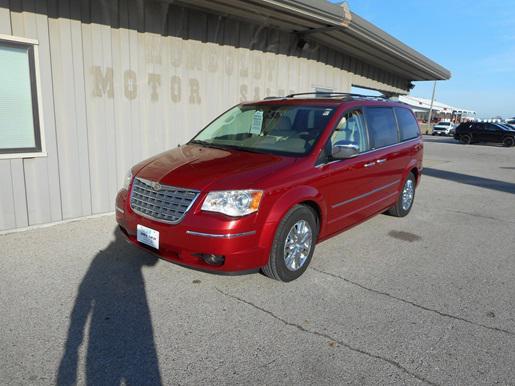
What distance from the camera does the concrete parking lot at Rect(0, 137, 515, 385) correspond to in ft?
8.62

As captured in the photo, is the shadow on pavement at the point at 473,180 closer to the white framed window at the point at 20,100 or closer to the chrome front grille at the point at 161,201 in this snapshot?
the chrome front grille at the point at 161,201

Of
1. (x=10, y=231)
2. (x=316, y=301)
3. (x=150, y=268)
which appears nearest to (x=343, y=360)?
(x=316, y=301)

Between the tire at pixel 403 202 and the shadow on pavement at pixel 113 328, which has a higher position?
the tire at pixel 403 202

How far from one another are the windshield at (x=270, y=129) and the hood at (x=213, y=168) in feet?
0.79

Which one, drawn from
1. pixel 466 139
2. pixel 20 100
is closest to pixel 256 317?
pixel 20 100

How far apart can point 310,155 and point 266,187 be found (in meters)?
0.76

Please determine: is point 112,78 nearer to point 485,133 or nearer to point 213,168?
point 213,168

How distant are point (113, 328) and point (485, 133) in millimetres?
29797

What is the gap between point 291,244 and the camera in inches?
149

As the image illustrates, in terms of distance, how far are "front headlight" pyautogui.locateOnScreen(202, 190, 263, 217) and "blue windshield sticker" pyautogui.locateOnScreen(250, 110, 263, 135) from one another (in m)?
1.44

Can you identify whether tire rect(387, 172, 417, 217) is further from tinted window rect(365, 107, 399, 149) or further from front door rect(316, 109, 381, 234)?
front door rect(316, 109, 381, 234)

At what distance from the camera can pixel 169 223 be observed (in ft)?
11.3

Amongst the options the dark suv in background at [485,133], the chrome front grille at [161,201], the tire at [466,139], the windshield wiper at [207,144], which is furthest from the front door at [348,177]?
the tire at [466,139]

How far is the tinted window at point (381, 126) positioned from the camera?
16.6ft
